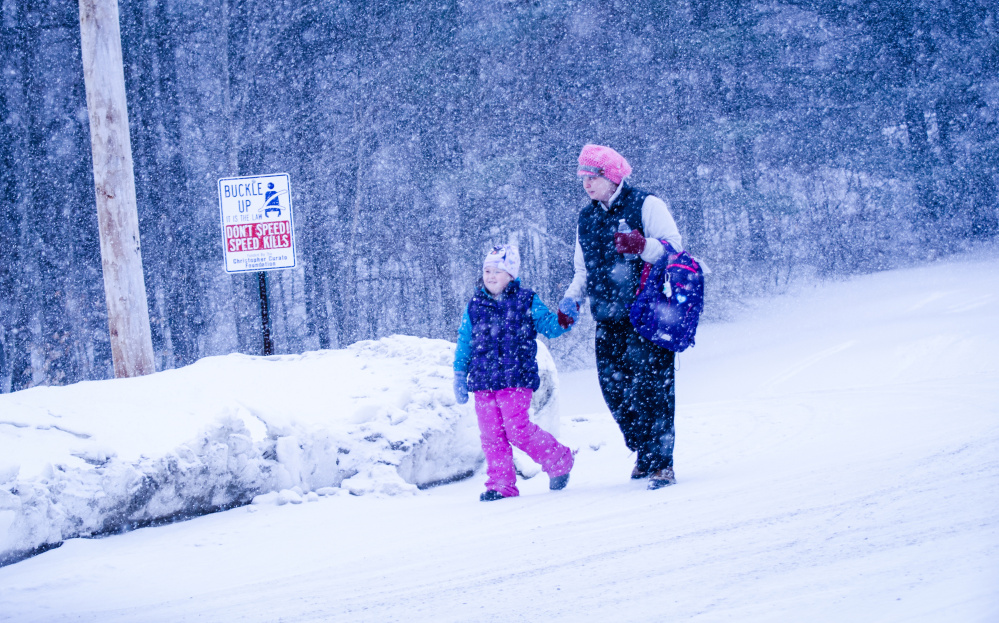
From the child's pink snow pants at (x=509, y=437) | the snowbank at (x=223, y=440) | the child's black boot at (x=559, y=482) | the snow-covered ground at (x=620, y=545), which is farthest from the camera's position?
the child's black boot at (x=559, y=482)

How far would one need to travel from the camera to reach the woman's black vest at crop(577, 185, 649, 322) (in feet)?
12.9

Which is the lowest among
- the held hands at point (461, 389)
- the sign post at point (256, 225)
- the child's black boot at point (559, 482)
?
the child's black boot at point (559, 482)

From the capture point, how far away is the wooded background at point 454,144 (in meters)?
12.0

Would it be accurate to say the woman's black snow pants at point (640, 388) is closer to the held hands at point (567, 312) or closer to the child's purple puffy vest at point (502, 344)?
the held hands at point (567, 312)

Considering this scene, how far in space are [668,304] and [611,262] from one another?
1.31ft

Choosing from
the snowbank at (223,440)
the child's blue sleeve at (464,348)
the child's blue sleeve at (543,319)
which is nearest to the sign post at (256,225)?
the snowbank at (223,440)

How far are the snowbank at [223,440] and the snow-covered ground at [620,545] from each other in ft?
0.26

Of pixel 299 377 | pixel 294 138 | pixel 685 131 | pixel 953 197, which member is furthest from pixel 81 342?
pixel 953 197

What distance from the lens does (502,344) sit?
4.23 metres

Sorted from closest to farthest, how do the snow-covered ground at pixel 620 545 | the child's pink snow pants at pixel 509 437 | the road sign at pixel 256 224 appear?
the snow-covered ground at pixel 620 545
the child's pink snow pants at pixel 509 437
the road sign at pixel 256 224

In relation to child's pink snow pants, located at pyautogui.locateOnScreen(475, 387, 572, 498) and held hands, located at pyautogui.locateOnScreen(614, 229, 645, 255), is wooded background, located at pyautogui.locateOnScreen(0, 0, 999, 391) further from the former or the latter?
held hands, located at pyautogui.locateOnScreen(614, 229, 645, 255)

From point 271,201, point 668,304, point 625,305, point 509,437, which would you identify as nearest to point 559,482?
point 509,437

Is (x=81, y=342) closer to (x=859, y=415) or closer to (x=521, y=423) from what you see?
(x=521, y=423)

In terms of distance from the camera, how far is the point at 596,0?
13.3m
